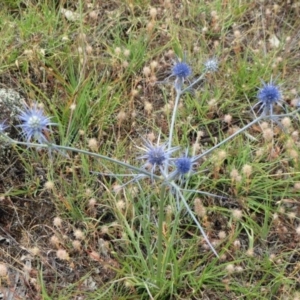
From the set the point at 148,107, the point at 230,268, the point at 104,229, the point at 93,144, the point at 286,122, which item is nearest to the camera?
the point at 230,268

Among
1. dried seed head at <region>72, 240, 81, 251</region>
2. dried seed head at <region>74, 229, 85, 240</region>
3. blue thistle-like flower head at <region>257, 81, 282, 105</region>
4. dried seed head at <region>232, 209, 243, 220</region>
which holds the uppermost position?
blue thistle-like flower head at <region>257, 81, 282, 105</region>

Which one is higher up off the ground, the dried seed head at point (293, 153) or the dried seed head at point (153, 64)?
the dried seed head at point (153, 64)

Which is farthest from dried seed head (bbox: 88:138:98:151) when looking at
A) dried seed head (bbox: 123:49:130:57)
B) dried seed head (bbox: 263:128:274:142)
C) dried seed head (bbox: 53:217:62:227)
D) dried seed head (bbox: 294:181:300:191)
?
dried seed head (bbox: 294:181:300:191)

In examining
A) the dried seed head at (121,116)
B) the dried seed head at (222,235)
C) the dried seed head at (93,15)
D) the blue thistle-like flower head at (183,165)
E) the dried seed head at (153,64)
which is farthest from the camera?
the dried seed head at (93,15)

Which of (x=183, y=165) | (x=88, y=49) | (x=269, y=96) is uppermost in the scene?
(x=269, y=96)

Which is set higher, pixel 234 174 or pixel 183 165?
pixel 183 165

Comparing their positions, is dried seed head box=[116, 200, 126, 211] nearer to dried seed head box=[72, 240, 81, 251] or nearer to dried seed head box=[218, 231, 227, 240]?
dried seed head box=[72, 240, 81, 251]

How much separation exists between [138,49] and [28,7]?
571 millimetres

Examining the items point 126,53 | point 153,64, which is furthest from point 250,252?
point 126,53

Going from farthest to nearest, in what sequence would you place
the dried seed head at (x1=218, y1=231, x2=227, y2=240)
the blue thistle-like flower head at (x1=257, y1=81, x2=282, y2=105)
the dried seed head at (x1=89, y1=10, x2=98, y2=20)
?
the dried seed head at (x1=89, y1=10, x2=98, y2=20) < the dried seed head at (x1=218, y1=231, x2=227, y2=240) < the blue thistle-like flower head at (x1=257, y1=81, x2=282, y2=105)

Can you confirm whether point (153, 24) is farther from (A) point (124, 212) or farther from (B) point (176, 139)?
(A) point (124, 212)

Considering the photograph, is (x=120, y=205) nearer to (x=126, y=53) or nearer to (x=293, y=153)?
(x=293, y=153)

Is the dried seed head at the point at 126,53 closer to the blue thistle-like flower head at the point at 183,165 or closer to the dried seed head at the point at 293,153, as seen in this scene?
the dried seed head at the point at 293,153

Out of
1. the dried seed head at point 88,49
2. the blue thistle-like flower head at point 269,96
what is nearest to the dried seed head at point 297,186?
the blue thistle-like flower head at point 269,96
